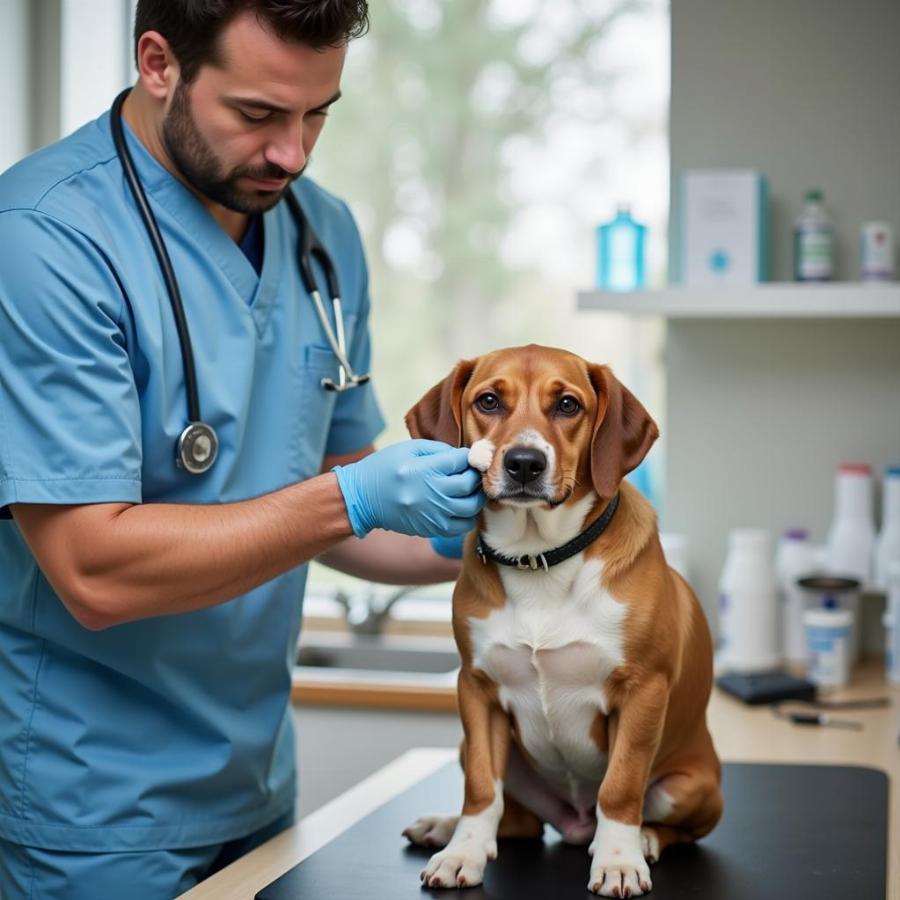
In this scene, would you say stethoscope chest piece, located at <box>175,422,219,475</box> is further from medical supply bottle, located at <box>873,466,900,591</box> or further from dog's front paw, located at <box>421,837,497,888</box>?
medical supply bottle, located at <box>873,466,900,591</box>

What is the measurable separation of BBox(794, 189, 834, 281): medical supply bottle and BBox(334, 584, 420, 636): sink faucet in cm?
105

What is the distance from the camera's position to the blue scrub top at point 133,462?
1343 millimetres

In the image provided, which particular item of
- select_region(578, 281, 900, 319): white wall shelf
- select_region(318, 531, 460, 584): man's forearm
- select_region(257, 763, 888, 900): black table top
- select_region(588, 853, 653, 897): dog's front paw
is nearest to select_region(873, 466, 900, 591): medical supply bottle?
A: select_region(578, 281, 900, 319): white wall shelf

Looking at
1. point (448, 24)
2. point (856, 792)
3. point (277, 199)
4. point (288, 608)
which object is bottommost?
point (856, 792)

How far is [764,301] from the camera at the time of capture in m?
2.38

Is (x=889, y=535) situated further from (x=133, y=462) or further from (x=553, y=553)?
(x=133, y=462)

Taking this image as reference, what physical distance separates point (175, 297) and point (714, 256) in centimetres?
131

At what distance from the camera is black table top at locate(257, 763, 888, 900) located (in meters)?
1.26

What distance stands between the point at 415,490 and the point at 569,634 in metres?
0.21

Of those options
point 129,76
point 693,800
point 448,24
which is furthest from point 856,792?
point 448,24

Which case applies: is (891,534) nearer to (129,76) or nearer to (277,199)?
(277,199)

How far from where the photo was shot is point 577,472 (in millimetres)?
1318

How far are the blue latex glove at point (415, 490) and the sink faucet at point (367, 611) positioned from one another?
1.47 metres

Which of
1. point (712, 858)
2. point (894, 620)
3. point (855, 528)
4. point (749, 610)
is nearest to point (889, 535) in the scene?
point (855, 528)
